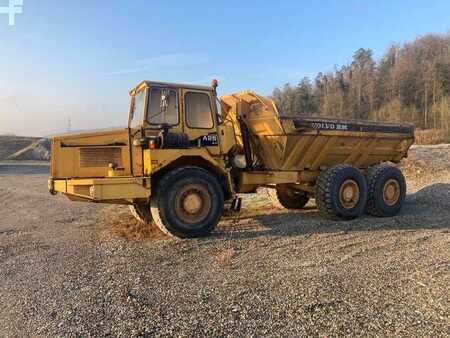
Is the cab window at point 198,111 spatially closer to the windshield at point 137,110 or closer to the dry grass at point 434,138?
the windshield at point 137,110

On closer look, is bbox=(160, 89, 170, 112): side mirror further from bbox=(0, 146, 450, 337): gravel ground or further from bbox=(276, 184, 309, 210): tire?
bbox=(276, 184, 309, 210): tire

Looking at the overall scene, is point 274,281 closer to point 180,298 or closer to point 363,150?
point 180,298

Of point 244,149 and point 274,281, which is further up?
point 244,149

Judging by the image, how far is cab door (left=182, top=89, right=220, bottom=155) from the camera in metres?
7.24

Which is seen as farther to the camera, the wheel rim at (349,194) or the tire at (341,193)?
the wheel rim at (349,194)

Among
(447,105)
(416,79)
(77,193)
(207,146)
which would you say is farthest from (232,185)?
(416,79)

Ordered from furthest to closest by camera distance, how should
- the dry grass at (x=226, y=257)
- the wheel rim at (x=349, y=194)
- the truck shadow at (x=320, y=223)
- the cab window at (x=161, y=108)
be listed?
1. the wheel rim at (x=349, y=194)
2. the truck shadow at (x=320, y=223)
3. the cab window at (x=161, y=108)
4. the dry grass at (x=226, y=257)

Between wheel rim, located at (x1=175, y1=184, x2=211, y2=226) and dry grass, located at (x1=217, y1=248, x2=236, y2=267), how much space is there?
1.02m

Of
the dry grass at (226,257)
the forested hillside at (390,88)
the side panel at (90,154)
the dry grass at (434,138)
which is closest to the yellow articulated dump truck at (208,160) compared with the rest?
the side panel at (90,154)

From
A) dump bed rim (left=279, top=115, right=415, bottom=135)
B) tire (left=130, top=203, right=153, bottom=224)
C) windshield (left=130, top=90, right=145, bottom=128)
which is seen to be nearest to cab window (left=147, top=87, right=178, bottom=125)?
windshield (left=130, top=90, right=145, bottom=128)

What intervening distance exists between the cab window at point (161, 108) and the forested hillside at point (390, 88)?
41.0 m

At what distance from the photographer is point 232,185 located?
7582 mm

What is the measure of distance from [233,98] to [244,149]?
3.89 ft

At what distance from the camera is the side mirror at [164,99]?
7059 mm
